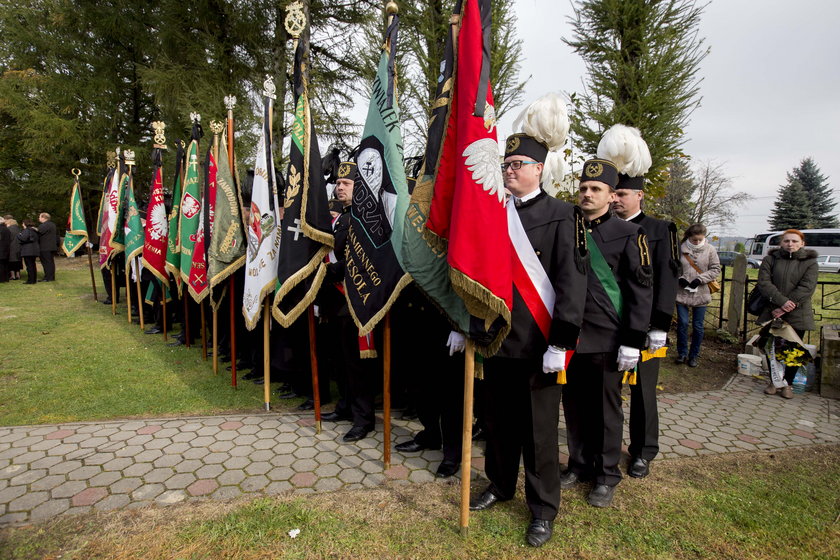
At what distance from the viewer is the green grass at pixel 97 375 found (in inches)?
181

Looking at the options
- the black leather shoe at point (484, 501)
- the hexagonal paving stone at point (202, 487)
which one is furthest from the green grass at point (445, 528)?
the hexagonal paving stone at point (202, 487)

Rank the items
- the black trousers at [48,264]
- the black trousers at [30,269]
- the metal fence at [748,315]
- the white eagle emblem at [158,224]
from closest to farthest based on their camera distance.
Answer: the white eagle emblem at [158,224]
the metal fence at [748,315]
the black trousers at [30,269]
the black trousers at [48,264]

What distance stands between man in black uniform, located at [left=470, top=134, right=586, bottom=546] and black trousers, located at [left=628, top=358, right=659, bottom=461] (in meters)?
1.18

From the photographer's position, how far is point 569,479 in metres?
3.36

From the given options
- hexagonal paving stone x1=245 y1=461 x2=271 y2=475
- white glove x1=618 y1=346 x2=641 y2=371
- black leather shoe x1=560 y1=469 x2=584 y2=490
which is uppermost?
white glove x1=618 y1=346 x2=641 y2=371

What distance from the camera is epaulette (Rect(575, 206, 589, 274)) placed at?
8.57 feet

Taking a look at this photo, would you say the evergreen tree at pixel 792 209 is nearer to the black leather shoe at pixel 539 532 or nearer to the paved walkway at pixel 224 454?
the paved walkway at pixel 224 454

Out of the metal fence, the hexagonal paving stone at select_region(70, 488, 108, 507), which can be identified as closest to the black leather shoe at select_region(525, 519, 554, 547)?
the hexagonal paving stone at select_region(70, 488, 108, 507)

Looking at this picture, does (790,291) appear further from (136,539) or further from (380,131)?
(136,539)

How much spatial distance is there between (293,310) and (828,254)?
101ft

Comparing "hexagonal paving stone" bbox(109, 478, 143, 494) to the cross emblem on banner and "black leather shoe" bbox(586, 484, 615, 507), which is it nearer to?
the cross emblem on banner

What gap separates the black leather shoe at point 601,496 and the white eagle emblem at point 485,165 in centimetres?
218

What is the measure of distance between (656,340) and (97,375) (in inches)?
249

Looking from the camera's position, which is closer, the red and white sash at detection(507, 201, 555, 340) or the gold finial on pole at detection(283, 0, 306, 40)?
the red and white sash at detection(507, 201, 555, 340)
